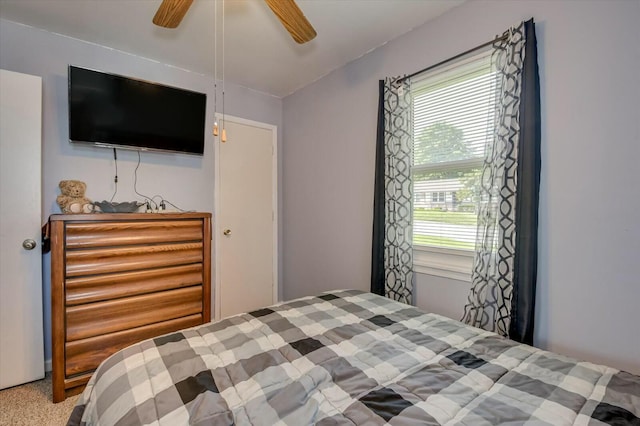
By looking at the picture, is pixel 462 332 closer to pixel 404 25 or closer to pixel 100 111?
pixel 404 25

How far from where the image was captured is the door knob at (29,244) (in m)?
1.88

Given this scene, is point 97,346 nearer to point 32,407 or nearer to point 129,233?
point 32,407

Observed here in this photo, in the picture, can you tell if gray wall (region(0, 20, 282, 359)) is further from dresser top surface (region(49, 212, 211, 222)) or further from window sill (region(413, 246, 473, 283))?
window sill (region(413, 246, 473, 283))

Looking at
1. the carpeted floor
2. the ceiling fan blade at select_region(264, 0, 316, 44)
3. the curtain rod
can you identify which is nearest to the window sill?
the curtain rod

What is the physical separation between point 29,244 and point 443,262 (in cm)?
274

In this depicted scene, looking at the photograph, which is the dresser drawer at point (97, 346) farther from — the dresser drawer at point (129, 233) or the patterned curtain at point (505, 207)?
the patterned curtain at point (505, 207)

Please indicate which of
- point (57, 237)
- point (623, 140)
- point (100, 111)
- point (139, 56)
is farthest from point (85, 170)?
point (623, 140)

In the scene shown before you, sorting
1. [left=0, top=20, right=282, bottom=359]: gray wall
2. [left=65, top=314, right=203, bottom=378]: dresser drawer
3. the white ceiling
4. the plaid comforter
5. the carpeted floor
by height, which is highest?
the white ceiling

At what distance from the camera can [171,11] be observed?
139cm

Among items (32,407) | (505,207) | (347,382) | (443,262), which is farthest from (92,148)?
(505,207)

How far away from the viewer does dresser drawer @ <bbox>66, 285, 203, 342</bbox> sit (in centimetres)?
181

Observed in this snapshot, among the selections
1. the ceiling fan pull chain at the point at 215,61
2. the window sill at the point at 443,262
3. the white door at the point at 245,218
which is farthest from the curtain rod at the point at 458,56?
the white door at the point at 245,218

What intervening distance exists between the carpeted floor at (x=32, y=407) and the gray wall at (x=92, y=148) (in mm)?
297

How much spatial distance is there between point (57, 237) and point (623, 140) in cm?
299
